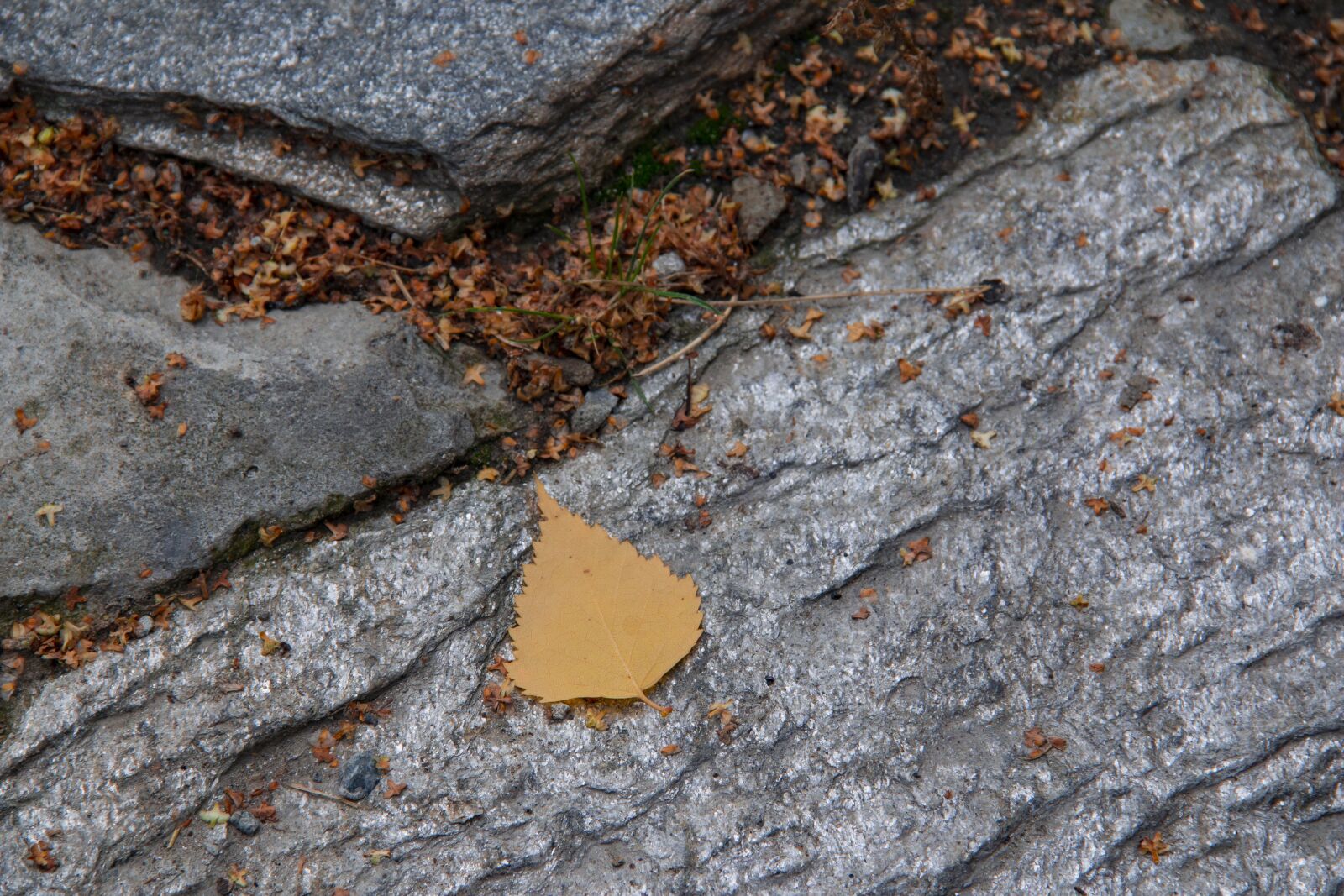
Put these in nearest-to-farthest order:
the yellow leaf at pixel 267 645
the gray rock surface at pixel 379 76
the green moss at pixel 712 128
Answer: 1. the yellow leaf at pixel 267 645
2. the gray rock surface at pixel 379 76
3. the green moss at pixel 712 128

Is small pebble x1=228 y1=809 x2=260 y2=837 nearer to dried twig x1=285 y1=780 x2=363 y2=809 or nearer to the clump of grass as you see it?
dried twig x1=285 y1=780 x2=363 y2=809

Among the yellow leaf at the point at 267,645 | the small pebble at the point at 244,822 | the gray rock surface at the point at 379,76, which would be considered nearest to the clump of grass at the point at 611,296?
the gray rock surface at the point at 379,76

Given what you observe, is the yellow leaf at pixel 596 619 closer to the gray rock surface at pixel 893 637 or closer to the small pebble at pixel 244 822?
the gray rock surface at pixel 893 637

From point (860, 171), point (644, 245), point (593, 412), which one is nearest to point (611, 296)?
point (644, 245)

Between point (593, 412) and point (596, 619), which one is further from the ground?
point (593, 412)

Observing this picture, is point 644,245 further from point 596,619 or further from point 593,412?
point 596,619

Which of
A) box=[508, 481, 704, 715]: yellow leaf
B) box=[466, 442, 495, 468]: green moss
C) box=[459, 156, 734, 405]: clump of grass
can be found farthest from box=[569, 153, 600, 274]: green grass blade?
box=[508, 481, 704, 715]: yellow leaf
